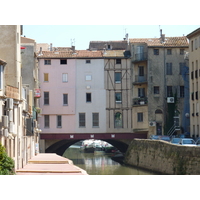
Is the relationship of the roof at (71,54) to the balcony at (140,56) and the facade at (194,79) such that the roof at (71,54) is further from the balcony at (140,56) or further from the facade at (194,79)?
the facade at (194,79)

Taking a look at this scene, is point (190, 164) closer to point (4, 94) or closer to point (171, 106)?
point (4, 94)

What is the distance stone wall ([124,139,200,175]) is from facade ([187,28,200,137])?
6548mm

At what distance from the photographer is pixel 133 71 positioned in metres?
74.2

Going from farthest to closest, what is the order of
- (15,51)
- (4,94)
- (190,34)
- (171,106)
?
(171,106)
(190,34)
(15,51)
(4,94)

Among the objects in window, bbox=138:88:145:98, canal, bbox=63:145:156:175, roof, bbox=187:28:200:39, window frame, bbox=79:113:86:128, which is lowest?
canal, bbox=63:145:156:175

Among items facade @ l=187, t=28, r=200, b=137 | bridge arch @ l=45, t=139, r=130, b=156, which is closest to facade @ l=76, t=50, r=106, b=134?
bridge arch @ l=45, t=139, r=130, b=156

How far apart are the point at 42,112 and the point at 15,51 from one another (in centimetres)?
3368

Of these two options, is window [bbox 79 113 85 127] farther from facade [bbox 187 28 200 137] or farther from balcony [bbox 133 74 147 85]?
facade [bbox 187 28 200 137]

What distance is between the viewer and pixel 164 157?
164 feet

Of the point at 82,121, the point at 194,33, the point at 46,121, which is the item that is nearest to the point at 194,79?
the point at 194,33

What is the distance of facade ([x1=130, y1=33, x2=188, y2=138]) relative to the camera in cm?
7219

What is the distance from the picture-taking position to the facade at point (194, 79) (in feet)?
211

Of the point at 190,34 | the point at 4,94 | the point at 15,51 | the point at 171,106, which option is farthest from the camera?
the point at 171,106

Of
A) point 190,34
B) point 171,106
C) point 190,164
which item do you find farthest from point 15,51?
point 171,106
